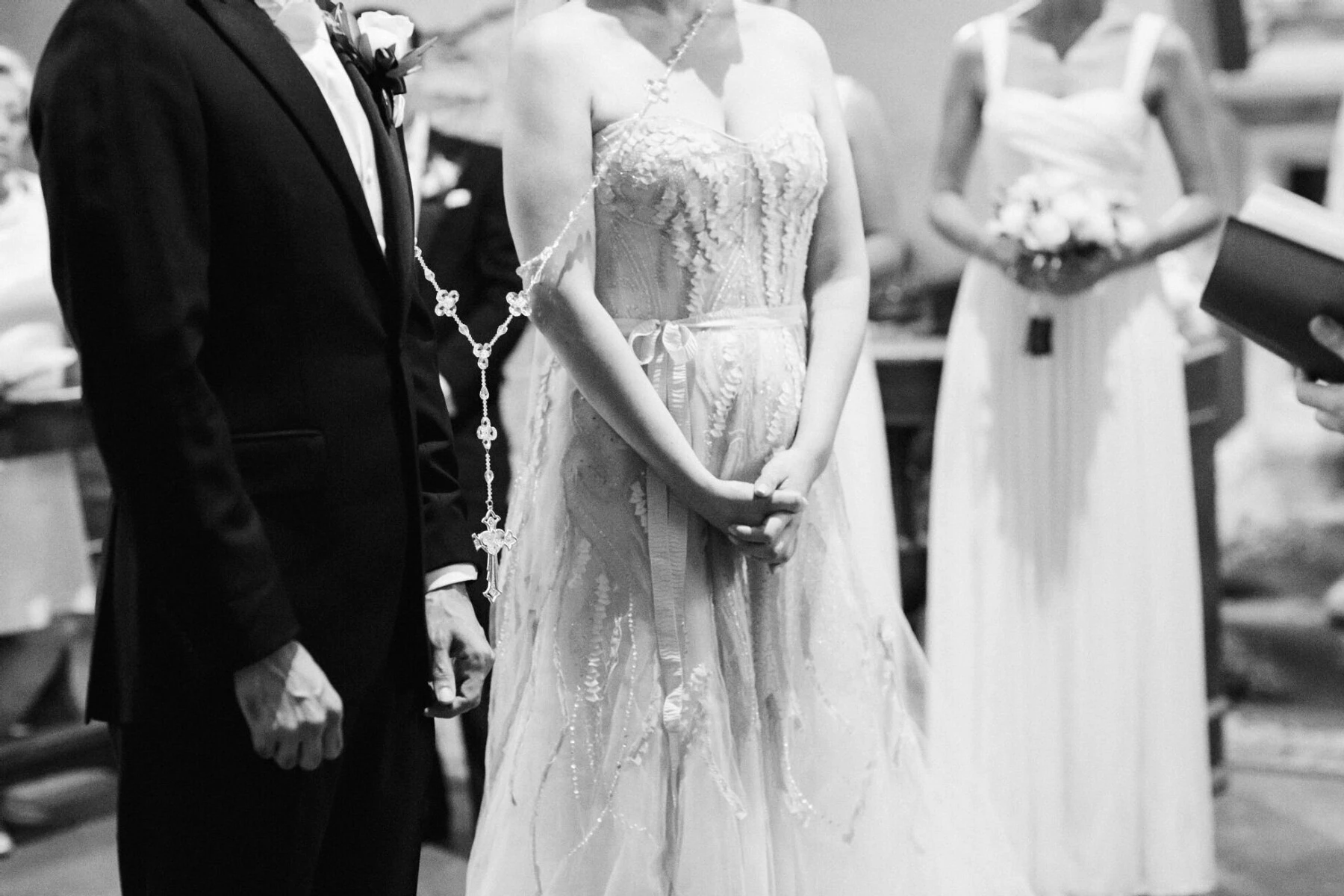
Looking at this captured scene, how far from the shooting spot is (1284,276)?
2375 mm

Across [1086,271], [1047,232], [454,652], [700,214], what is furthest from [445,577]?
[1086,271]

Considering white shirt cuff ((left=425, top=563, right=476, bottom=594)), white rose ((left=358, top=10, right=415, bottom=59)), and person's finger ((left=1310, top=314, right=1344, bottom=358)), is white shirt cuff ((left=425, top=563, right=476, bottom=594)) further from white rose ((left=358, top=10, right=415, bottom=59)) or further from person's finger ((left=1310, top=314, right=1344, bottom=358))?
person's finger ((left=1310, top=314, right=1344, bottom=358))

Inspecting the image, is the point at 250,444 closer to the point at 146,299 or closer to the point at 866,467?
the point at 146,299

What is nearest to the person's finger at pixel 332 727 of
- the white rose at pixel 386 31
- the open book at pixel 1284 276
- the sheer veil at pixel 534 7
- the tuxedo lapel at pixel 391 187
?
the tuxedo lapel at pixel 391 187

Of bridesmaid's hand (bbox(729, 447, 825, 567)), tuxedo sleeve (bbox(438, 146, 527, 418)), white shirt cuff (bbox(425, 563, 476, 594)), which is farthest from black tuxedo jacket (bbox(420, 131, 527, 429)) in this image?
white shirt cuff (bbox(425, 563, 476, 594))

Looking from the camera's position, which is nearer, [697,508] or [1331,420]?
[697,508]

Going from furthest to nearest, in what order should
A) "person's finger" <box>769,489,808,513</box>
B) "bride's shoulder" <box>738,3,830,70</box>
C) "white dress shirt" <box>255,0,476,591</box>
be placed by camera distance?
"bride's shoulder" <box>738,3,830,70</box>
"person's finger" <box>769,489,808,513</box>
"white dress shirt" <box>255,0,476,591</box>

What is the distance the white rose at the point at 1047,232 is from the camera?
3695 millimetres

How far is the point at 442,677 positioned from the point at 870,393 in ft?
6.89

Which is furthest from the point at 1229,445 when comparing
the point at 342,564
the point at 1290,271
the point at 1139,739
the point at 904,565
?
the point at 342,564

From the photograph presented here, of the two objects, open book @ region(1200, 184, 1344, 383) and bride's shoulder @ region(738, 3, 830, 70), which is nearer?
open book @ region(1200, 184, 1344, 383)

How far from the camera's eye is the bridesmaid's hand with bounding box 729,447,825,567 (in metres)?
2.36

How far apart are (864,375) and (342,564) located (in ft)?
7.23

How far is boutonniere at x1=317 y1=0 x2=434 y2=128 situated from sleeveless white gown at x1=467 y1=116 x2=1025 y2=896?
45 centimetres
